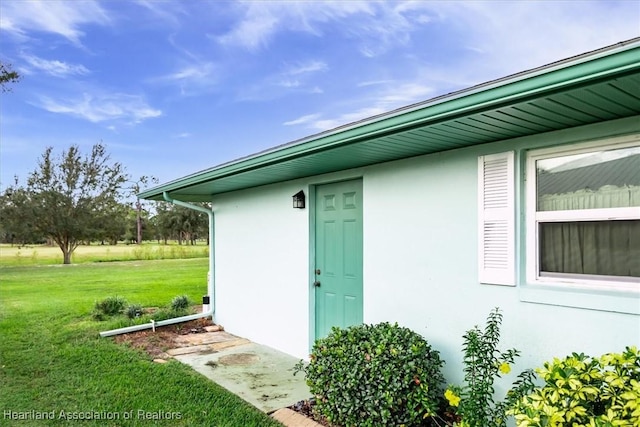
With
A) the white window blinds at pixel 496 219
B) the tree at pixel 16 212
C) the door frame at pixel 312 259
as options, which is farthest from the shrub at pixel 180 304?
the tree at pixel 16 212

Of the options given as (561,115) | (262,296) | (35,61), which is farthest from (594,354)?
(35,61)

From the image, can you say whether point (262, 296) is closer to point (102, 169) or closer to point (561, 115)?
point (561, 115)

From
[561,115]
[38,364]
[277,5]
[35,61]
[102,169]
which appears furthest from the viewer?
[102,169]

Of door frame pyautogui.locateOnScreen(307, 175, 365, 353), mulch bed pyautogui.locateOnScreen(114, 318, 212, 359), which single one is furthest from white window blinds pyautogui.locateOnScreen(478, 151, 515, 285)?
mulch bed pyautogui.locateOnScreen(114, 318, 212, 359)

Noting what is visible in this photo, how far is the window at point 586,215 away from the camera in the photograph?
277 centimetres

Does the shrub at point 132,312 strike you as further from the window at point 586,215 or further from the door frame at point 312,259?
the window at point 586,215

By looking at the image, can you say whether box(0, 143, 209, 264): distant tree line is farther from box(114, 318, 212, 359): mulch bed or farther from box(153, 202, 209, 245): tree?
box(114, 318, 212, 359): mulch bed

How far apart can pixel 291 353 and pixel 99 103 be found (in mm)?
13814

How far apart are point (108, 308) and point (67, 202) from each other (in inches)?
709

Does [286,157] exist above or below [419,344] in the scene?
above

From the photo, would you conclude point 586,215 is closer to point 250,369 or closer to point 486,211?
point 486,211

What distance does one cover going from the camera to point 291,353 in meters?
5.73

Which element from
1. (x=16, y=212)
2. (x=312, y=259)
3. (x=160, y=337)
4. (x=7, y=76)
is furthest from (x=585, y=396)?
(x=16, y=212)

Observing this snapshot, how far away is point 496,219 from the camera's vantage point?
3.37 m
